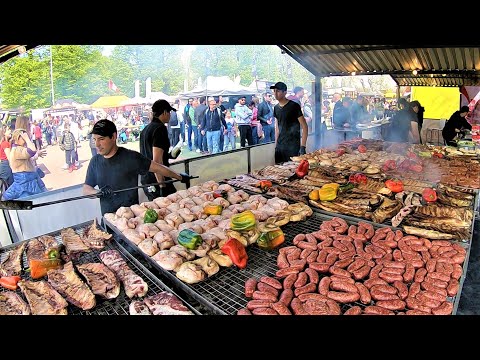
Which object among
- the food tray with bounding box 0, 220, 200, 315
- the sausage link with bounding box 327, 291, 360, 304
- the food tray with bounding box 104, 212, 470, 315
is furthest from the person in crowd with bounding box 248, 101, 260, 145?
the sausage link with bounding box 327, 291, 360, 304

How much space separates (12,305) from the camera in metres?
2.63

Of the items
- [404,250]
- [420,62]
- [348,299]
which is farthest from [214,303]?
[420,62]

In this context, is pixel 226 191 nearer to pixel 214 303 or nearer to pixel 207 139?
pixel 214 303

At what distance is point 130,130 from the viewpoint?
44.2 ft

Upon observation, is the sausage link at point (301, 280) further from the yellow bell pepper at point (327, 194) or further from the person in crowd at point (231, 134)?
the person in crowd at point (231, 134)

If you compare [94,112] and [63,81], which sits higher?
[63,81]

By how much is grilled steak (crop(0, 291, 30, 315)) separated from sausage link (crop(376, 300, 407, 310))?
2.56 meters

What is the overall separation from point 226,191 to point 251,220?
1.33 m

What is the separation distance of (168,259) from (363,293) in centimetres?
159

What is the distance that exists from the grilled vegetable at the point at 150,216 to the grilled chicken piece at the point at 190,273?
1.01 m

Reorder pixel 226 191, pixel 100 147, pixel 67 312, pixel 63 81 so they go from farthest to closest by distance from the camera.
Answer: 1. pixel 63 81
2. pixel 226 191
3. pixel 100 147
4. pixel 67 312

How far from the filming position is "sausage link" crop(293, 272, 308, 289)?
2.88 meters

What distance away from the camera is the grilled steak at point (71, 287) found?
8.68 feet

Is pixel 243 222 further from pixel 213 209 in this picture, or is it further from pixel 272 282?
pixel 272 282
